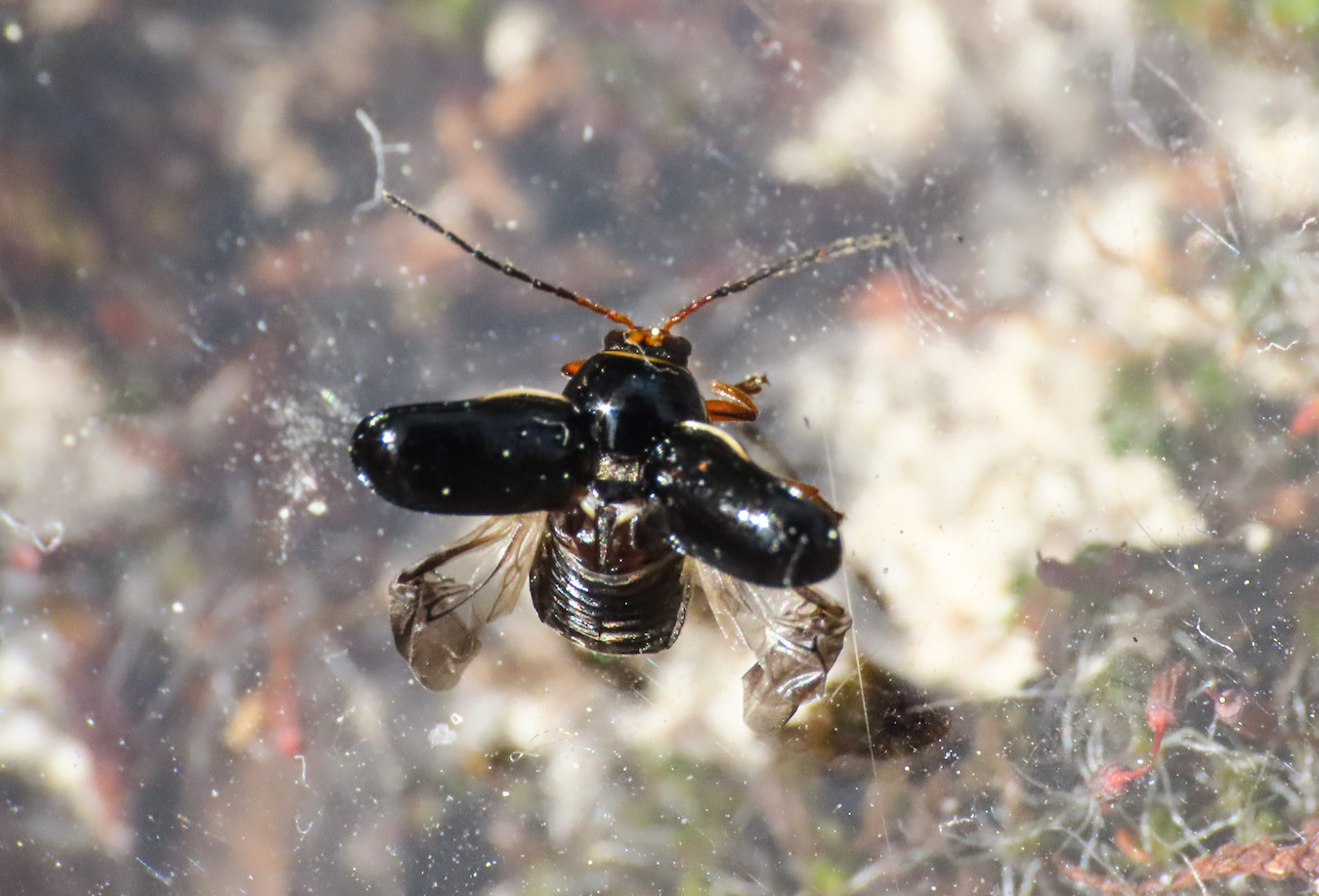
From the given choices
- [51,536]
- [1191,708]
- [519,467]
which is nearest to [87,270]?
[51,536]

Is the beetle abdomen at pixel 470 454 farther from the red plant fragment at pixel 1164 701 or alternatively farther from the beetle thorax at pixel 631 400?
the red plant fragment at pixel 1164 701

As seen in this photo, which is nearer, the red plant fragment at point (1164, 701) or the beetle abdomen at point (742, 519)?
the beetle abdomen at point (742, 519)

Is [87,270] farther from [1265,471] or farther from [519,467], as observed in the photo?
[1265,471]

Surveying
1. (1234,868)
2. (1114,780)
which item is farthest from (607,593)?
(1234,868)

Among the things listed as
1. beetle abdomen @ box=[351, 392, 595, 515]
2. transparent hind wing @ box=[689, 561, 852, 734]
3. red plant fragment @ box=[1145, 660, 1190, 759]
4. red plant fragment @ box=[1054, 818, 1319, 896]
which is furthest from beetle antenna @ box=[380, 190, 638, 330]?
red plant fragment @ box=[1054, 818, 1319, 896]

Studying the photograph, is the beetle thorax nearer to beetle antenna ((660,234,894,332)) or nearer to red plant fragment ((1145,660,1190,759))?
beetle antenna ((660,234,894,332))

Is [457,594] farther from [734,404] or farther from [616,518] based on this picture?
[734,404]

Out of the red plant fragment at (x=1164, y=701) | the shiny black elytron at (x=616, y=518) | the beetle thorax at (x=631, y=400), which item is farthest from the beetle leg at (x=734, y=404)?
the red plant fragment at (x=1164, y=701)
